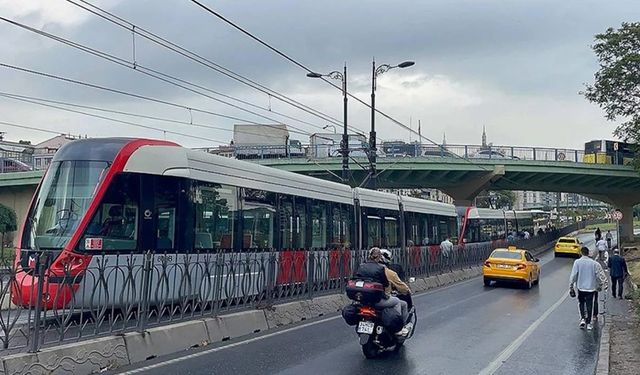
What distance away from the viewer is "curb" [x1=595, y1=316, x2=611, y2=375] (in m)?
9.19

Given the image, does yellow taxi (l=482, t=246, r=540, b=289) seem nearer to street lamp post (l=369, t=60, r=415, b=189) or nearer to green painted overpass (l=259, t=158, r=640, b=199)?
street lamp post (l=369, t=60, r=415, b=189)

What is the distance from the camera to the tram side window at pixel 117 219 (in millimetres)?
11972

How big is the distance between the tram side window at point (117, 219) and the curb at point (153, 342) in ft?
7.98

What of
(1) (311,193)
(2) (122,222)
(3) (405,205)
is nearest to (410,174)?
(3) (405,205)

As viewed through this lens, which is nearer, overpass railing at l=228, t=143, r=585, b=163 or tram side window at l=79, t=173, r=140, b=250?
tram side window at l=79, t=173, r=140, b=250

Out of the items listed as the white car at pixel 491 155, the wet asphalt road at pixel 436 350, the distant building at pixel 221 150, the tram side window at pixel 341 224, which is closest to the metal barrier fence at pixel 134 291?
the wet asphalt road at pixel 436 350

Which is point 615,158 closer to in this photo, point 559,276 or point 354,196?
point 559,276

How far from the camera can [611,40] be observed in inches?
1463

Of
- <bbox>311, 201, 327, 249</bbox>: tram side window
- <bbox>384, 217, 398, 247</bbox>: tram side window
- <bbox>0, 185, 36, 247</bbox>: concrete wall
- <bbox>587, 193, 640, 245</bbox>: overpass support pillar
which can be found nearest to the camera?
<bbox>311, 201, 327, 249</bbox>: tram side window

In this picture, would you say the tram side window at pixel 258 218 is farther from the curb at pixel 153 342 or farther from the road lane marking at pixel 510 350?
the road lane marking at pixel 510 350

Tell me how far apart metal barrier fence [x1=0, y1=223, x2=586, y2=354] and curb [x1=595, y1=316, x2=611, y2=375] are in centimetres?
607

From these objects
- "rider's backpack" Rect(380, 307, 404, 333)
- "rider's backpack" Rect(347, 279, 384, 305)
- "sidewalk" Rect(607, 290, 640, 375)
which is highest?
"rider's backpack" Rect(347, 279, 384, 305)

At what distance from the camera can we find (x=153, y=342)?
9.48m

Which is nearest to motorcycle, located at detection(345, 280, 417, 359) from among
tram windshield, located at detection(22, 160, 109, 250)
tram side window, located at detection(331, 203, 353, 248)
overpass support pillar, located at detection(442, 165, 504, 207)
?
tram windshield, located at detection(22, 160, 109, 250)
